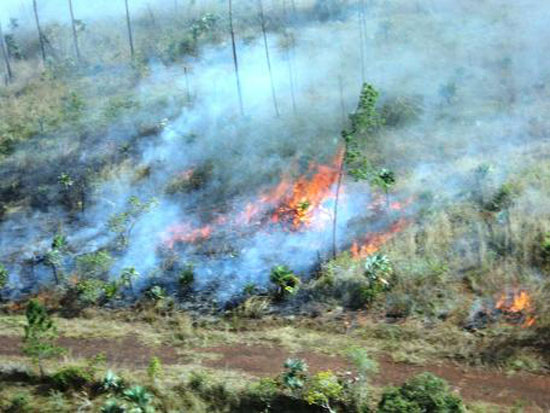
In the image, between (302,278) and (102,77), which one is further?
(102,77)

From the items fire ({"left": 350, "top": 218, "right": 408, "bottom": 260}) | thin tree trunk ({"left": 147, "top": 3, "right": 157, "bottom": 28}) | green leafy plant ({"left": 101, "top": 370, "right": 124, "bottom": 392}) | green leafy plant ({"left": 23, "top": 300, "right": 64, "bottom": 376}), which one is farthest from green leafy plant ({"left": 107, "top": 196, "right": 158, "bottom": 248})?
thin tree trunk ({"left": 147, "top": 3, "right": 157, "bottom": 28})

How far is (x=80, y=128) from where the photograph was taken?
34031 mm

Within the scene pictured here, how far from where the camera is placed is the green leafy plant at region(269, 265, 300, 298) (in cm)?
2036

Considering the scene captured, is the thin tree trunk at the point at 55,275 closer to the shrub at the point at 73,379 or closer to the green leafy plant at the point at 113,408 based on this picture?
the shrub at the point at 73,379

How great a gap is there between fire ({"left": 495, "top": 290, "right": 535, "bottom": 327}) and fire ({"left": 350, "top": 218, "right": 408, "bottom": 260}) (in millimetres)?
4756

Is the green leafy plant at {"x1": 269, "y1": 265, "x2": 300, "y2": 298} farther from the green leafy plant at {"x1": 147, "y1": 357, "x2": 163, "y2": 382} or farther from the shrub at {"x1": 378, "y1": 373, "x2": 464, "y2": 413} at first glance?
the shrub at {"x1": 378, "y1": 373, "x2": 464, "y2": 413}

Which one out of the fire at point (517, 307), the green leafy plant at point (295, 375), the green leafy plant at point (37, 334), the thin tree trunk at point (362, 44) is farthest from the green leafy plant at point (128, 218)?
the thin tree trunk at point (362, 44)

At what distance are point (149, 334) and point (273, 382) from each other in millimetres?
5371

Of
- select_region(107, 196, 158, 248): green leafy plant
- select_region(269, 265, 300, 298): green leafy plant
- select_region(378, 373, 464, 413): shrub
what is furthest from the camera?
select_region(107, 196, 158, 248): green leafy plant

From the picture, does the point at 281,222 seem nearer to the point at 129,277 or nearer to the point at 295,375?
the point at 129,277

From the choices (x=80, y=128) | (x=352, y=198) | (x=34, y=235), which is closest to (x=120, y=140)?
(x=80, y=128)

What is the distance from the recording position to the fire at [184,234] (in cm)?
2398

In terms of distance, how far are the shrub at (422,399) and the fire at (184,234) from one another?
1187 centimetres

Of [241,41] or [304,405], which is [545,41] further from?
[304,405]
